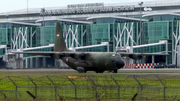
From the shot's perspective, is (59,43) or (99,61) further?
(59,43)

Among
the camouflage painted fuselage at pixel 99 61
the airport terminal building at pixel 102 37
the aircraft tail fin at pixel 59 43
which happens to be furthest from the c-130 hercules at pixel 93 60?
the airport terminal building at pixel 102 37

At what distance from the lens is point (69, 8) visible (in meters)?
162

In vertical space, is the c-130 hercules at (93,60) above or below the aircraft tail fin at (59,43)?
below

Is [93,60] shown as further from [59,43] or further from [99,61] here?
[59,43]

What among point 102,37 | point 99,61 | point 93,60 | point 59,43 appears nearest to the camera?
point 99,61

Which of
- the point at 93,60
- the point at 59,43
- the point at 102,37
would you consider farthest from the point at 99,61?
the point at 102,37

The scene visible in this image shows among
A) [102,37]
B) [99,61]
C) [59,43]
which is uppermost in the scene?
[59,43]

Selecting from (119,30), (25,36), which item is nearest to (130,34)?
(119,30)

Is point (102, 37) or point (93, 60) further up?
point (93, 60)

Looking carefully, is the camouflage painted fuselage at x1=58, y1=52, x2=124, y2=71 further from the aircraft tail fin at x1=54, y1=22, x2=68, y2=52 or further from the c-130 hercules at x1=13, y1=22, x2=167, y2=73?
the aircraft tail fin at x1=54, y1=22, x2=68, y2=52

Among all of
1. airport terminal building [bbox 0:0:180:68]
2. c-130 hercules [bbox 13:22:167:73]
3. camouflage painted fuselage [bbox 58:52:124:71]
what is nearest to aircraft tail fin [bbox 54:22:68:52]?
c-130 hercules [bbox 13:22:167:73]

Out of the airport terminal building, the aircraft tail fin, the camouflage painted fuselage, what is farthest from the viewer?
the airport terminal building

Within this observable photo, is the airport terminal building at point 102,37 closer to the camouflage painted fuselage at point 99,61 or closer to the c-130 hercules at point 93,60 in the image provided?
the c-130 hercules at point 93,60

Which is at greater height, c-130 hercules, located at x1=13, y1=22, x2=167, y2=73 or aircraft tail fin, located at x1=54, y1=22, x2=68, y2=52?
aircraft tail fin, located at x1=54, y1=22, x2=68, y2=52
